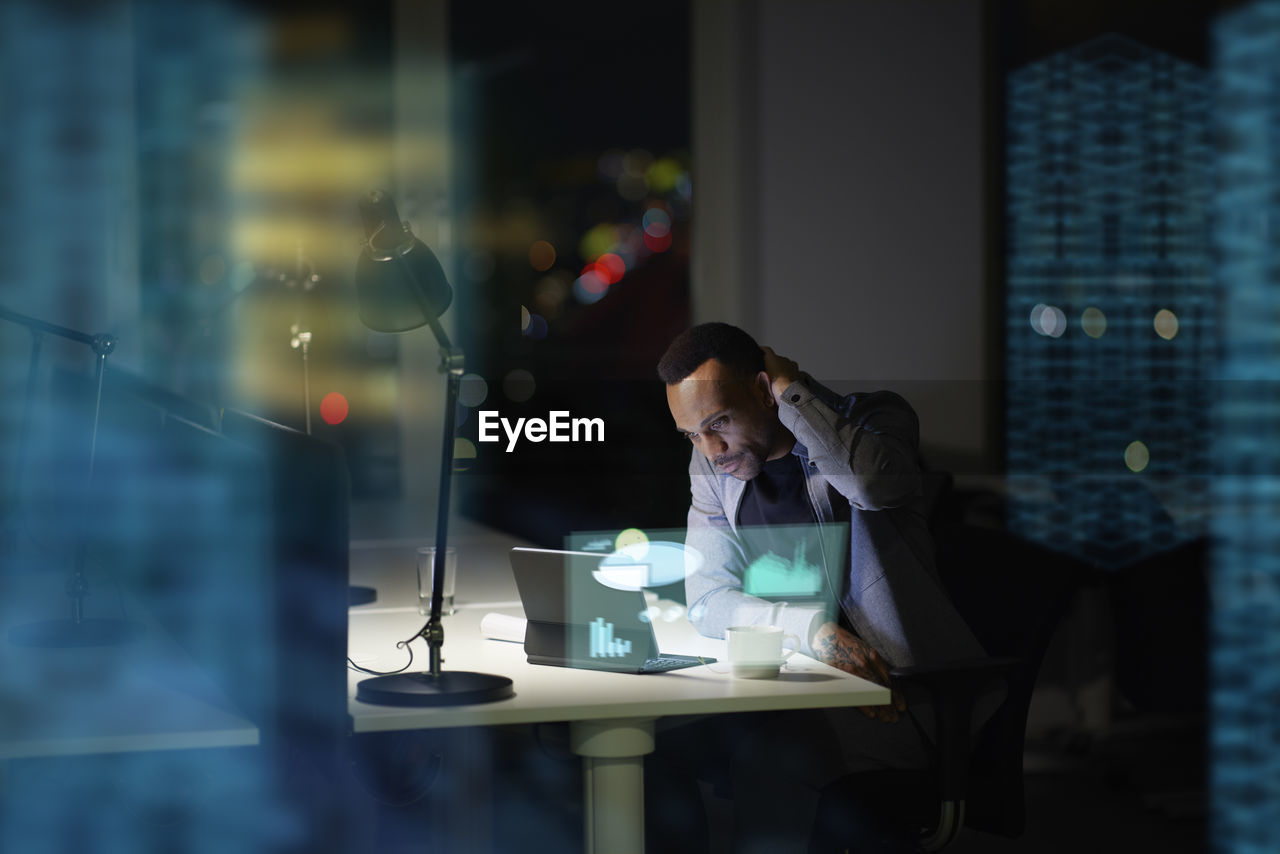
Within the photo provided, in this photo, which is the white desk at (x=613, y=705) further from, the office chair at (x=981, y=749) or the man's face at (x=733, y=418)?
the man's face at (x=733, y=418)

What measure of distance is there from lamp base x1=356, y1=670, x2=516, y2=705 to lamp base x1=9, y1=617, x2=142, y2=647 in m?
0.51

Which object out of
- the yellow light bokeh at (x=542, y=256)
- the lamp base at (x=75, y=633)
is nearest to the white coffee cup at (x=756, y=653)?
the lamp base at (x=75, y=633)

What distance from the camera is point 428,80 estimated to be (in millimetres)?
4379

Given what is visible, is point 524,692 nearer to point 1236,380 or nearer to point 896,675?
point 896,675

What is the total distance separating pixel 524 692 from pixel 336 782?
25 centimetres

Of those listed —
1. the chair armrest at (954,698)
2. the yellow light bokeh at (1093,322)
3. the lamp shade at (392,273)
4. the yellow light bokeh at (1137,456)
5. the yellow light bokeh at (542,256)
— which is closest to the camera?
the lamp shade at (392,273)

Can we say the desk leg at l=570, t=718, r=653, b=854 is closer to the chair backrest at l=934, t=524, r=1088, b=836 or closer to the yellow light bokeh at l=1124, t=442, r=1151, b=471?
the chair backrest at l=934, t=524, r=1088, b=836

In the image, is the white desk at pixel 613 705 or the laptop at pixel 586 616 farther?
the laptop at pixel 586 616

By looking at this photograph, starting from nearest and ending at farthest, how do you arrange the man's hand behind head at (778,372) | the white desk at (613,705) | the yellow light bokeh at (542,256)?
1. the white desk at (613,705)
2. the man's hand behind head at (778,372)
3. the yellow light bokeh at (542,256)

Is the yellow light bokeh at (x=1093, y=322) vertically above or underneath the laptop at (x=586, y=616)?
above

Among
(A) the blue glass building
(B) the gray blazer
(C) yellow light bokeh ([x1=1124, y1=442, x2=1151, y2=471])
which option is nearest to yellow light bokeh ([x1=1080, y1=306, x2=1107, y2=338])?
(A) the blue glass building

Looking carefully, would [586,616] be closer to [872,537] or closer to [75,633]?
[872,537]

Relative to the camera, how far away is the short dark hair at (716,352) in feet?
6.98

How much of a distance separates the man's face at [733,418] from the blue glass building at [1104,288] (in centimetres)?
179
